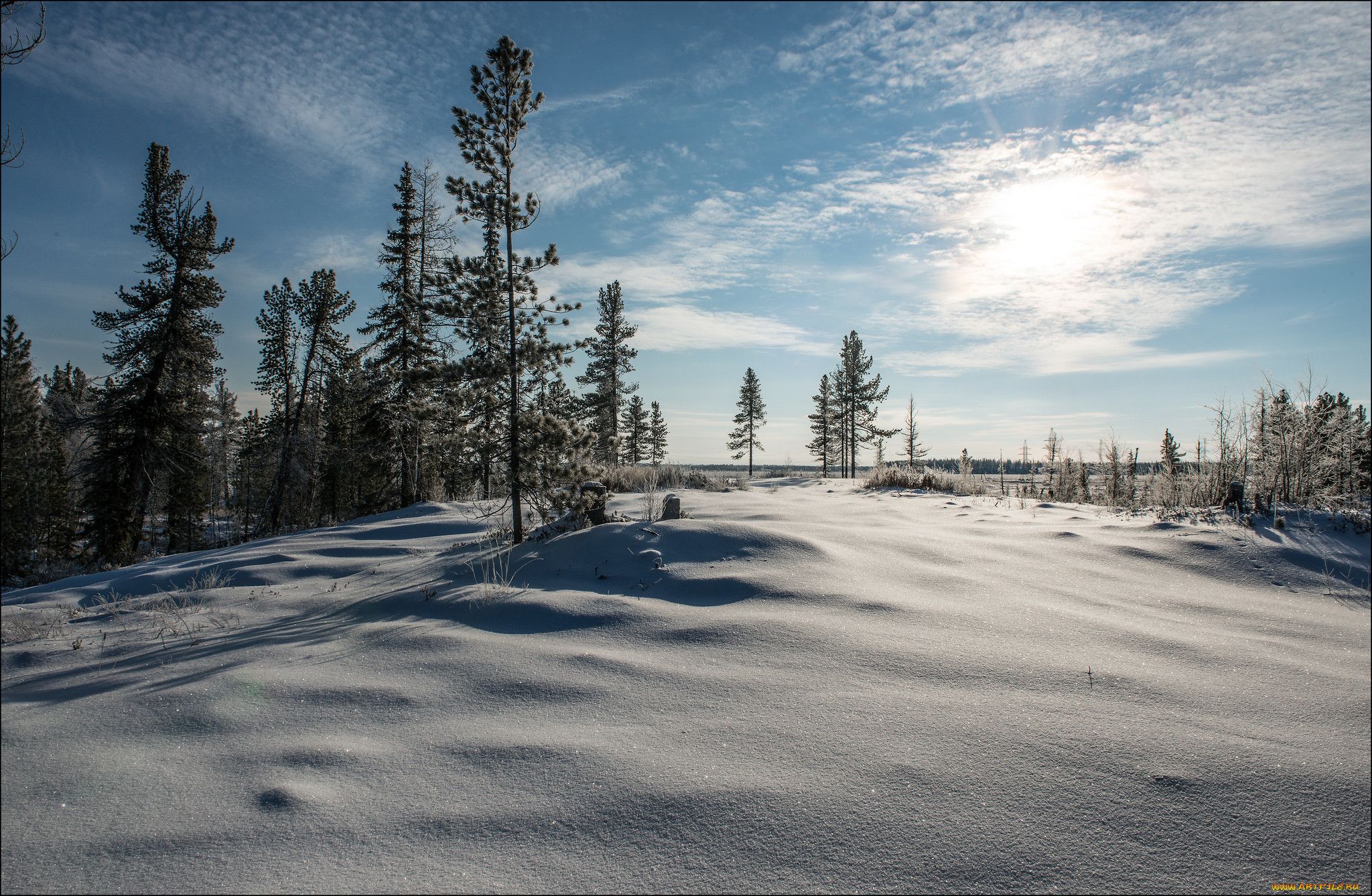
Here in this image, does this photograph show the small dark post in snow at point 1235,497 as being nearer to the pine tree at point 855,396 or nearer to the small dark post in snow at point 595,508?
the small dark post in snow at point 595,508

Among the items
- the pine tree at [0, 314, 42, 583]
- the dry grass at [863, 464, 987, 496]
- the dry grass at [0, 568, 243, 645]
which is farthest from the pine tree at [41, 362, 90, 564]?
the dry grass at [863, 464, 987, 496]

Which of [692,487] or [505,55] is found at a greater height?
[505,55]

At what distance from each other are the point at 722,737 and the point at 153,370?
22.4 meters

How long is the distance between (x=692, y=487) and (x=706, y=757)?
1234 centimetres

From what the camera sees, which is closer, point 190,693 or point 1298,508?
point 190,693

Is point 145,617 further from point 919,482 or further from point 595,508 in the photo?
point 919,482

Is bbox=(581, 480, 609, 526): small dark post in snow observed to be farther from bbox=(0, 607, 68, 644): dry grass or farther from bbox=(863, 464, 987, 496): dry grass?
bbox=(863, 464, 987, 496): dry grass

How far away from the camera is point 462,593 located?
181 inches

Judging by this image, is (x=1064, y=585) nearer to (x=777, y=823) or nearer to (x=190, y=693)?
(x=777, y=823)

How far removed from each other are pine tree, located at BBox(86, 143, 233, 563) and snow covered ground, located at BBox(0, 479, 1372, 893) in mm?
16519

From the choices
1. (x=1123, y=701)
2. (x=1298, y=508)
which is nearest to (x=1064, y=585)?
(x=1123, y=701)

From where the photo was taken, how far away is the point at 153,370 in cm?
1706

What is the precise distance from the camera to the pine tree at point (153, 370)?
16.6 m

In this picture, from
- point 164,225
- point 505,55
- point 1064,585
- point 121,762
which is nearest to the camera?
point 121,762
